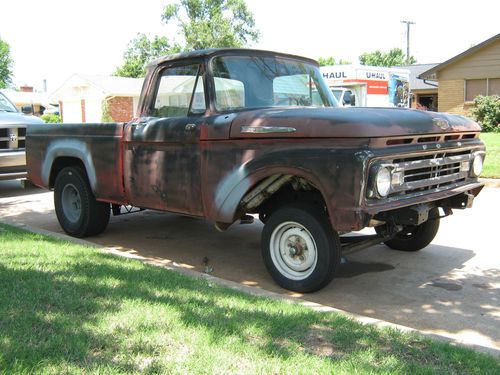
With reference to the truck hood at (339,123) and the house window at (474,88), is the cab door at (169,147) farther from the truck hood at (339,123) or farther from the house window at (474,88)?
the house window at (474,88)

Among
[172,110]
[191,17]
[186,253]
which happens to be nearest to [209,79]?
[172,110]

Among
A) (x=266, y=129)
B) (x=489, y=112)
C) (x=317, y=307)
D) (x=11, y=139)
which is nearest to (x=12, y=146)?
(x=11, y=139)

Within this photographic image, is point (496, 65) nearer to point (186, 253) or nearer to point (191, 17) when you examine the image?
point (186, 253)

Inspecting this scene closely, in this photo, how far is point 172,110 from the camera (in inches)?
232

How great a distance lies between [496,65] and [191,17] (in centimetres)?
2695

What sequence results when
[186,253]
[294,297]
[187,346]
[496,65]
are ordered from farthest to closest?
[496,65], [186,253], [294,297], [187,346]

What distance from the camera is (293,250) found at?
4941 millimetres

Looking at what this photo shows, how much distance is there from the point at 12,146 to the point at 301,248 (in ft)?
25.4

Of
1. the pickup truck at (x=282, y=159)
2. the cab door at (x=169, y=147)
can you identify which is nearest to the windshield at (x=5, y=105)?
the pickup truck at (x=282, y=159)

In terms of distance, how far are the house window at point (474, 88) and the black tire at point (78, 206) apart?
23467mm

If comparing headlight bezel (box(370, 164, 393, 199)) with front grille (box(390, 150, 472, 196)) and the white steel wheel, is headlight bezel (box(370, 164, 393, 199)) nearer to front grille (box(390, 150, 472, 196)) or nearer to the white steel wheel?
front grille (box(390, 150, 472, 196))

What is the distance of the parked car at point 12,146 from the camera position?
10.5 m

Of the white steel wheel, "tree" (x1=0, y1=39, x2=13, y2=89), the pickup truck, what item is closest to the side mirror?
the pickup truck

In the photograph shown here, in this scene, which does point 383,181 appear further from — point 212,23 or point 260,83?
point 212,23
